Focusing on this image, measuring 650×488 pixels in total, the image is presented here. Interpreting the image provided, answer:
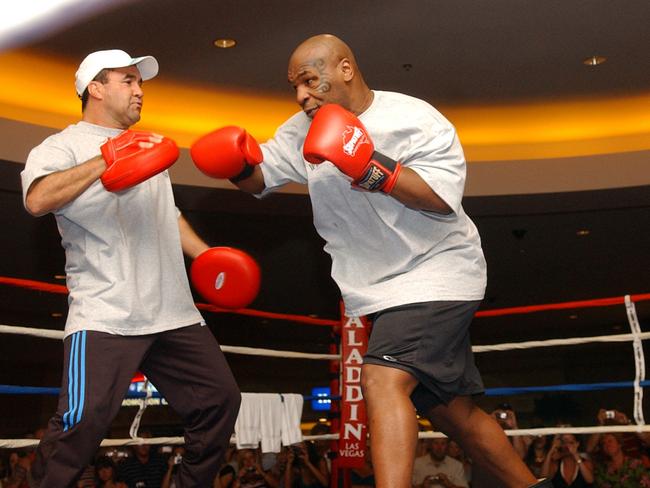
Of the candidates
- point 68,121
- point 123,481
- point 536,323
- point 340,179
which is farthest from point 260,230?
point 536,323

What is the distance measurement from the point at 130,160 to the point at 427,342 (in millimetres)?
671

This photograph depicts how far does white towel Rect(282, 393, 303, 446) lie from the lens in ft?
8.39

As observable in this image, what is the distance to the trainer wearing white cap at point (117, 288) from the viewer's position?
5.26ft

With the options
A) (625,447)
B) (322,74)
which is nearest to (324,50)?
(322,74)

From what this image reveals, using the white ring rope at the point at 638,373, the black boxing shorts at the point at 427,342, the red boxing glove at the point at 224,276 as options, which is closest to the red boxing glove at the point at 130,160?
the red boxing glove at the point at 224,276

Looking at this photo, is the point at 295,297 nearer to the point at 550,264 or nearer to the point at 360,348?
the point at 550,264

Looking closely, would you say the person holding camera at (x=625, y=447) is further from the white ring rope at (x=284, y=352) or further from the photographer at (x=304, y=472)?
the photographer at (x=304, y=472)

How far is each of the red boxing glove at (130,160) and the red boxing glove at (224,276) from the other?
35 cm

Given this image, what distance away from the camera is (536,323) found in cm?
923

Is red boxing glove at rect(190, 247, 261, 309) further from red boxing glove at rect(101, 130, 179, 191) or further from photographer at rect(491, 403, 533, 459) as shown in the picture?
photographer at rect(491, 403, 533, 459)

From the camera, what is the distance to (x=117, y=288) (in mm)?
1694

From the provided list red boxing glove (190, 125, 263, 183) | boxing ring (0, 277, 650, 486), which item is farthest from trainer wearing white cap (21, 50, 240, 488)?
boxing ring (0, 277, 650, 486)

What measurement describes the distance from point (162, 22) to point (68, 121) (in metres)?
1.20

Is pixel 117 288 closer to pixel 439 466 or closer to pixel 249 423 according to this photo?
pixel 249 423
